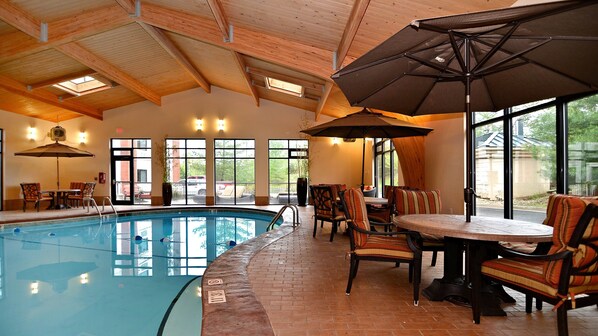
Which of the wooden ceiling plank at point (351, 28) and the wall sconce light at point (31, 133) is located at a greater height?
the wooden ceiling plank at point (351, 28)

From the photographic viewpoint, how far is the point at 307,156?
12.8 metres

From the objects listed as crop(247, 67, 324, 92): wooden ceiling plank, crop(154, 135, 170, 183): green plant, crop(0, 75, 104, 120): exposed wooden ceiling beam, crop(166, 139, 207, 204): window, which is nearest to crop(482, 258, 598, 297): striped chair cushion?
crop(247, 67, 324, 92): wooden ceiling plank

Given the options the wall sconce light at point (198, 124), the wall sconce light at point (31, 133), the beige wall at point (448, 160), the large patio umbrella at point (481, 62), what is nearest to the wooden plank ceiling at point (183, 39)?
the wall sconce light at point (31, 133)

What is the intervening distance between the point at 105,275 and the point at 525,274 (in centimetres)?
490

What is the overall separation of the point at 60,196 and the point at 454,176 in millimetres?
11917

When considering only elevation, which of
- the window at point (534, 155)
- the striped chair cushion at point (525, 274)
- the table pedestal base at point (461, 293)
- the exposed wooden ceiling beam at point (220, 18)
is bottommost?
the table pedestal base at point (461, 293)

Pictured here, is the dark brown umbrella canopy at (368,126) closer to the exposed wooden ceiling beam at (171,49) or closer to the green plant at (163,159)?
the exposed wooden ceiling beam at (171,49)

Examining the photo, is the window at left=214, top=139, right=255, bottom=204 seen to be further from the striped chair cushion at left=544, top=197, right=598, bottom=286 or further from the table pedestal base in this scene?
the striped chair cushion at left=544, top=197, right=598, bottom=286

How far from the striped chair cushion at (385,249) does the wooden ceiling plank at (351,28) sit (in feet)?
9.57

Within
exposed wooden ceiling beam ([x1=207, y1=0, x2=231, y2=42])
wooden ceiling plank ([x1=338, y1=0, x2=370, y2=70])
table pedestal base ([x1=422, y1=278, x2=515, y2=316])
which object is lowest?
table pedestal base ([x1=422, y1=278, x2=515, y2=316])

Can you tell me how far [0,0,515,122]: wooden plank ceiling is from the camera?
4.91 meters

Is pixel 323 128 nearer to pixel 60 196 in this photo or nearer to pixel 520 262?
pixel 520 262

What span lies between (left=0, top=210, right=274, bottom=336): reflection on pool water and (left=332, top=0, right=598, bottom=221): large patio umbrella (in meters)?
2.64

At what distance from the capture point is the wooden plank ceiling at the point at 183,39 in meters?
4.91
